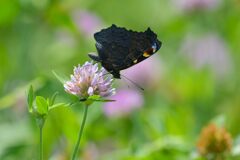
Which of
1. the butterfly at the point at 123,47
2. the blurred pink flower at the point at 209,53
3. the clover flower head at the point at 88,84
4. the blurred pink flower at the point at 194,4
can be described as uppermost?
the blurred pink flower at the point at 194,4

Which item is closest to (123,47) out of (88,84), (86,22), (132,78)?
(88,84)

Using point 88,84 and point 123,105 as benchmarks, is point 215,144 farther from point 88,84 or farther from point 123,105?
point 123,105

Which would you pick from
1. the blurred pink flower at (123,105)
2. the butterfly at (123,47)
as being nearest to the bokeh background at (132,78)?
the blurred pink flower at (123,105)

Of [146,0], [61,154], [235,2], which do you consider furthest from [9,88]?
[146,0]

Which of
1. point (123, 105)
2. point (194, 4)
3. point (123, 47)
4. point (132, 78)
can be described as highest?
point (194, 4)

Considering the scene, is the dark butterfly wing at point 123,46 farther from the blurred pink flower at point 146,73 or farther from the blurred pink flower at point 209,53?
the blurred pink flower at point 209,53
